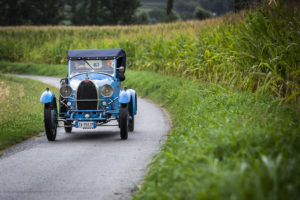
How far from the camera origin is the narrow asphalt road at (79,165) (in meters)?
5.91

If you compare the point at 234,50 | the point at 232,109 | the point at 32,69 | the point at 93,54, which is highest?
Answer: the point at 234,50

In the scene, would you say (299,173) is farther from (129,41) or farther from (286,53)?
(129,41)

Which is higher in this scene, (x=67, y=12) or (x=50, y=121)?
(x=67, y=12)

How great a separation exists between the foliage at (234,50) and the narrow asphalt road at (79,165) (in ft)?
8.24

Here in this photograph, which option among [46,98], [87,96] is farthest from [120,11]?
[46,98]

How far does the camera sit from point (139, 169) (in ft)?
22.8

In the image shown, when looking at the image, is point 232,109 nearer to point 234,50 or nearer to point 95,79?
point 234,50

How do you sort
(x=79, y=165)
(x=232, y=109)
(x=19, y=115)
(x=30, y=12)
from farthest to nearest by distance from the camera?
(x=30, y=12) → (x=19, y=115) → (x=232, y=109) → (x=79, y=165)

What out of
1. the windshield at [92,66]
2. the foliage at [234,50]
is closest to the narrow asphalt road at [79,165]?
the windshield at [92,66]

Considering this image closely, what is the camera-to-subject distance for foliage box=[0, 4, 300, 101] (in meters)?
8.33

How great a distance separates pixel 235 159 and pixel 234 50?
699 centimetres

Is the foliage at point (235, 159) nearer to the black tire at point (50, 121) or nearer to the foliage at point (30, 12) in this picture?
the black tire at point (50, 121)

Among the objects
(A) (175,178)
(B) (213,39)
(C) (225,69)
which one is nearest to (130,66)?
(B) (213,39)

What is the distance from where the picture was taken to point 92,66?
11.6 m
